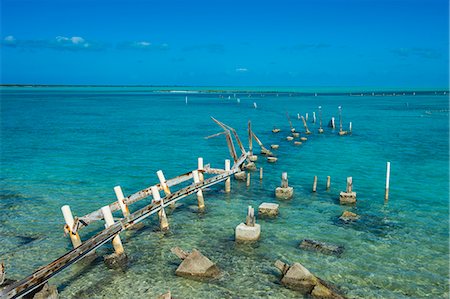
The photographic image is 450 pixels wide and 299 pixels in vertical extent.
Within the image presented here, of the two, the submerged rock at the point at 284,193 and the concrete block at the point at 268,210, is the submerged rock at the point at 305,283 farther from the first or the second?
the submerged rock at the point at 284,193

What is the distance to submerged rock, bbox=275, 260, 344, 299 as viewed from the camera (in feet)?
44.0

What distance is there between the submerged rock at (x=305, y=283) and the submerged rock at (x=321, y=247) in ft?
9.46

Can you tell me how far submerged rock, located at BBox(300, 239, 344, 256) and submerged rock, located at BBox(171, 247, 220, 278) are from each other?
453cm

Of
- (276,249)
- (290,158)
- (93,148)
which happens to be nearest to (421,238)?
(276,249)

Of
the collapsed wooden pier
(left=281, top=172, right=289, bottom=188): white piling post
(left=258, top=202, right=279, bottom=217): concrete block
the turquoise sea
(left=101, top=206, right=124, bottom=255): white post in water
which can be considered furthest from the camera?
(left=281, top=172, right=289, bottom=188): white piling post

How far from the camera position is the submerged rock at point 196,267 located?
48.4 ft

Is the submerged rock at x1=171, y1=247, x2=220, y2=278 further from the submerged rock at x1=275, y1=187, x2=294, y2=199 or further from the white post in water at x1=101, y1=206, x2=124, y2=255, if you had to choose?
the submerged rock at x1=275, y1=187, x2=294, y2=199

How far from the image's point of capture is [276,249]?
1748 cm

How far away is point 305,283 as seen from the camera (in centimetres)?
1394

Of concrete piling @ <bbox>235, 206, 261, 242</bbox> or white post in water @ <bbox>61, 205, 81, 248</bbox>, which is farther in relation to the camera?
concrete piling @ <bbox>235, 206, 261, 242</bbox>

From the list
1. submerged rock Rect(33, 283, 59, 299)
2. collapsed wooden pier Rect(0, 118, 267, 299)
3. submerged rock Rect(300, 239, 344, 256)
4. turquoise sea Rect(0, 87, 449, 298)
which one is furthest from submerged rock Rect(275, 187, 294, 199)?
submerged rock Rect(33, 283, 59, 299)

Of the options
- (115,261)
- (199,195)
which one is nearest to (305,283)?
(115,261)

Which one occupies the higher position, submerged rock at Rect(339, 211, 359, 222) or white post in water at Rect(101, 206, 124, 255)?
white post in water at Rect(101, 206, 124, 255)

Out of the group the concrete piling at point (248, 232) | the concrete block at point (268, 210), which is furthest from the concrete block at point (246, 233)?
the concrete block at point (268, 210)
